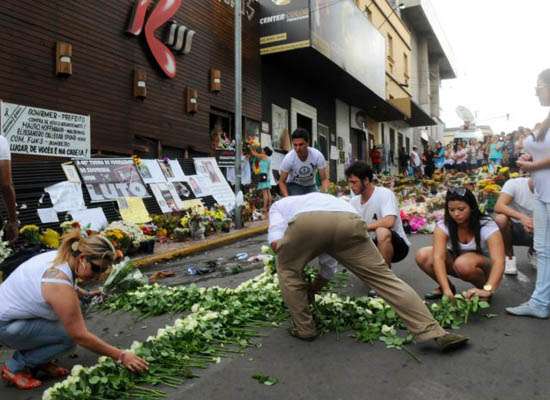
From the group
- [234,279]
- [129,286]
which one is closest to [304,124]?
[234,279]

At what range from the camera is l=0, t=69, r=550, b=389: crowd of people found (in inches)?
126

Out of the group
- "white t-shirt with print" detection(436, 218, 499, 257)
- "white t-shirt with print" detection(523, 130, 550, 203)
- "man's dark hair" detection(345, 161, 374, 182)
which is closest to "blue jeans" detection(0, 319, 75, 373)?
"man's dark hair" detection(345, 161, 374, 182)

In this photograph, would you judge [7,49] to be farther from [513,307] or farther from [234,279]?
[513,307]

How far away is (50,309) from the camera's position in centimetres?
329

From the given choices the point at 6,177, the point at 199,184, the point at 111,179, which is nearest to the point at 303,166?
the point at 6,177

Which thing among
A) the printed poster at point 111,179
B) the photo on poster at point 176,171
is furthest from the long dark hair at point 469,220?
the photo on poster at point 176,171

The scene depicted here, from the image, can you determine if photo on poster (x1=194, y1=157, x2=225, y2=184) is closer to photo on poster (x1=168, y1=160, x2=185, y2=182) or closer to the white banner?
photo on poster (x1=168, y1=160, x2=185, y2=182)

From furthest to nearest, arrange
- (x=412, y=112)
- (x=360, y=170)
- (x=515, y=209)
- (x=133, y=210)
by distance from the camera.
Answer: (x=412, y=112), (x=133, y=210), (x=515, y=209), (x=360, y=170)

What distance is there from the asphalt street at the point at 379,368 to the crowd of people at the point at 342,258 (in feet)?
0.55

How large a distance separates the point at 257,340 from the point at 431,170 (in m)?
22.9

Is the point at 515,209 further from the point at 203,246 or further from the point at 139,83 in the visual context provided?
the point at 139,83

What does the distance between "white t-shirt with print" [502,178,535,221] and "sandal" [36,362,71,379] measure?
4.72m

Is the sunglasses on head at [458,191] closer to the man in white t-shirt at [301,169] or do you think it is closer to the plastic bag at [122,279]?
the man in white t-shirt at [301,169]

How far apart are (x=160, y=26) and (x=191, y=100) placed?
6.36 feet
